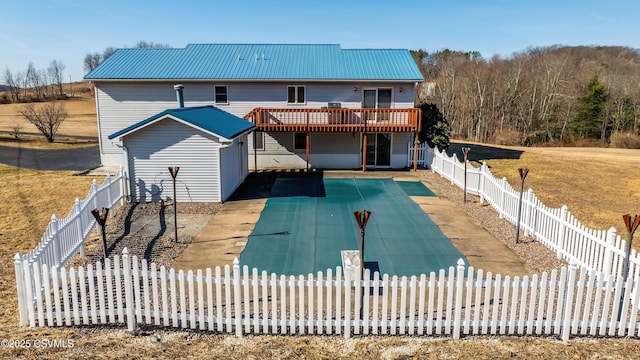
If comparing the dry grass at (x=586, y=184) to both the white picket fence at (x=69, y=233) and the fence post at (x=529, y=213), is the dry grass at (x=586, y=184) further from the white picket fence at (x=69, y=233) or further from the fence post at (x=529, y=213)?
the white picket fence at (x=69, y=233)

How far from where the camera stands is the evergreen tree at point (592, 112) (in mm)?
45531

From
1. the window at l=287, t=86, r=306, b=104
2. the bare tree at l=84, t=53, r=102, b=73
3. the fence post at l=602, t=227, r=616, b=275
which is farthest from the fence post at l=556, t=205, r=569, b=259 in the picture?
the bare tree at l=84, t=53, r=102, b=73

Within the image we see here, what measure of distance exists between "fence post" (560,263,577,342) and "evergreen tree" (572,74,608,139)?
47041 mm

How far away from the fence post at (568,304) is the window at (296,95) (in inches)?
734

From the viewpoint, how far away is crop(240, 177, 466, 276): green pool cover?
31.6 ft

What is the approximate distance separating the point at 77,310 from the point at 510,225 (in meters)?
10.9

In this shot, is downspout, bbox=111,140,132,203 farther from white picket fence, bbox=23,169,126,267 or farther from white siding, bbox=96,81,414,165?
white siding, bbox=96,81,414,165

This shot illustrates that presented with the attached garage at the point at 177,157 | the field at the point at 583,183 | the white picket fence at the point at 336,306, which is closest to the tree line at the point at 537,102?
the field at the point at 583,183

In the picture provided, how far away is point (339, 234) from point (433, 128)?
14537mm

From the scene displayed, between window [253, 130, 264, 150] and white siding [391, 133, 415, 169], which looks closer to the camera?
window [253, 130, 264, 150]

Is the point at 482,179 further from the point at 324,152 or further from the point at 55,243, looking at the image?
the point at 55,243

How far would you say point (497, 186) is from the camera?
13867 mm

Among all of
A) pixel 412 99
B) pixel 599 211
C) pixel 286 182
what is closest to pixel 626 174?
pixel 599 211

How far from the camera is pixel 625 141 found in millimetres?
41125
